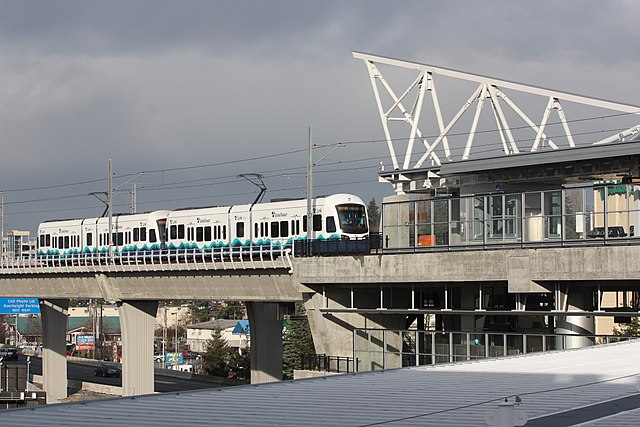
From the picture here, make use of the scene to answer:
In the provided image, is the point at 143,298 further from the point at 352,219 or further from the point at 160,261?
the point at 352,219

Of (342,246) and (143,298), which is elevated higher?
(342,246)

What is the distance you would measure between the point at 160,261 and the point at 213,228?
12.0 ft

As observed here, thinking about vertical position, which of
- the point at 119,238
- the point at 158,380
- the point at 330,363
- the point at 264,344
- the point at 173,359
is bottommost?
the point at 173,359

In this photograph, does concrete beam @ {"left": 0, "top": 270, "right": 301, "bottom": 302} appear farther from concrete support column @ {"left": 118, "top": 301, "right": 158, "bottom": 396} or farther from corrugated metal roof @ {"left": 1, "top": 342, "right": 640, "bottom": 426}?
corrugated metal roof @ {"left": 1, "top": 342, "right": 640, "bottom": 426}

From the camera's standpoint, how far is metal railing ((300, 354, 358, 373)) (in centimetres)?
4500

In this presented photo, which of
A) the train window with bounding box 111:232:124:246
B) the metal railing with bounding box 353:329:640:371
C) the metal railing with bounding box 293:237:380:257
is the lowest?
the metal railing with bounding box 353:329:640:371

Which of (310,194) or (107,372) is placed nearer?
(310,194)

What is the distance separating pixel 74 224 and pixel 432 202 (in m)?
42.5

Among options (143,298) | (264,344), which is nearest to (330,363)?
(264,344)

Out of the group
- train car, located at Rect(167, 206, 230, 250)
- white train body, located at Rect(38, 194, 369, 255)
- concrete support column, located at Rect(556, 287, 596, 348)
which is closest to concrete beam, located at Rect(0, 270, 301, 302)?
white train body, located at Rect(38, 194, 369, 255)

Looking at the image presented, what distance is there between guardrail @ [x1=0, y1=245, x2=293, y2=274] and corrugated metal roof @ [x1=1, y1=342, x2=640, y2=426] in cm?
2708

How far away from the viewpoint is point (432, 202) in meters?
42.6

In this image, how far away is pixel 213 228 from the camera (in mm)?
63781

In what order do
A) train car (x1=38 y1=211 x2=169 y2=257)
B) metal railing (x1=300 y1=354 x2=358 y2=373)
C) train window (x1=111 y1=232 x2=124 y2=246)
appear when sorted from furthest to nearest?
train window (x1=111 y1=232 x2=124 y2=246) < train car (x1=38 y1=211 x2=169 y2=257) < metal railing (x1=300 y1=354 x2=358 y2=373)
